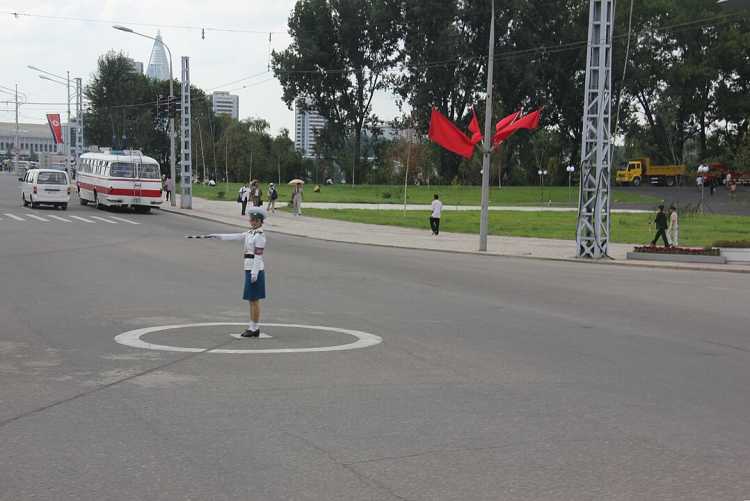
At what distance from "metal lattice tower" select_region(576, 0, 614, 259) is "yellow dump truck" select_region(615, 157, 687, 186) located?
59765 millimetres

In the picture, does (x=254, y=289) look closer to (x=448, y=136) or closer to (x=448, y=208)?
(x=448, y=136)

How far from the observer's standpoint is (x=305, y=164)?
112312 mm

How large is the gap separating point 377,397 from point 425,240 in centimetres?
2379

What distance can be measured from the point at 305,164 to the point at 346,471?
108 meters

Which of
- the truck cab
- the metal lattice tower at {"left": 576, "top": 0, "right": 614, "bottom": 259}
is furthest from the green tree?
the metal lattice tower at {"left": 576, "top": 0, "right": 614, "bottom": 259}

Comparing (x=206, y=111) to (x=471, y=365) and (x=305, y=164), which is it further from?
(x=471, y=365)

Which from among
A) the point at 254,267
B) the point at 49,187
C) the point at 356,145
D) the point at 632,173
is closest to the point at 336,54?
the point at 356,145

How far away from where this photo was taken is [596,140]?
24641mm

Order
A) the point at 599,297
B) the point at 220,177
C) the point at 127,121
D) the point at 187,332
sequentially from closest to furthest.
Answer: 1. the point at 187,332
2. the point at 599,297
3. the point at 127,121
4. the point at 220,177

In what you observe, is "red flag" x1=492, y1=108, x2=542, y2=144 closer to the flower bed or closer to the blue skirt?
the flower bed

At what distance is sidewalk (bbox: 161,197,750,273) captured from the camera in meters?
25.4

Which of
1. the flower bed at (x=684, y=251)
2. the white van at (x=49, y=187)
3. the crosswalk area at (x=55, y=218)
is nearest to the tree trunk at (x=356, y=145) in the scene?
the white van at (x=49, y=187)

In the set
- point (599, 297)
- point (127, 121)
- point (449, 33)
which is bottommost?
point (599, 297)

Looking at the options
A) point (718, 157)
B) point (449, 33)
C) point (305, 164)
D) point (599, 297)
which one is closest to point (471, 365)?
point (599, 297)
